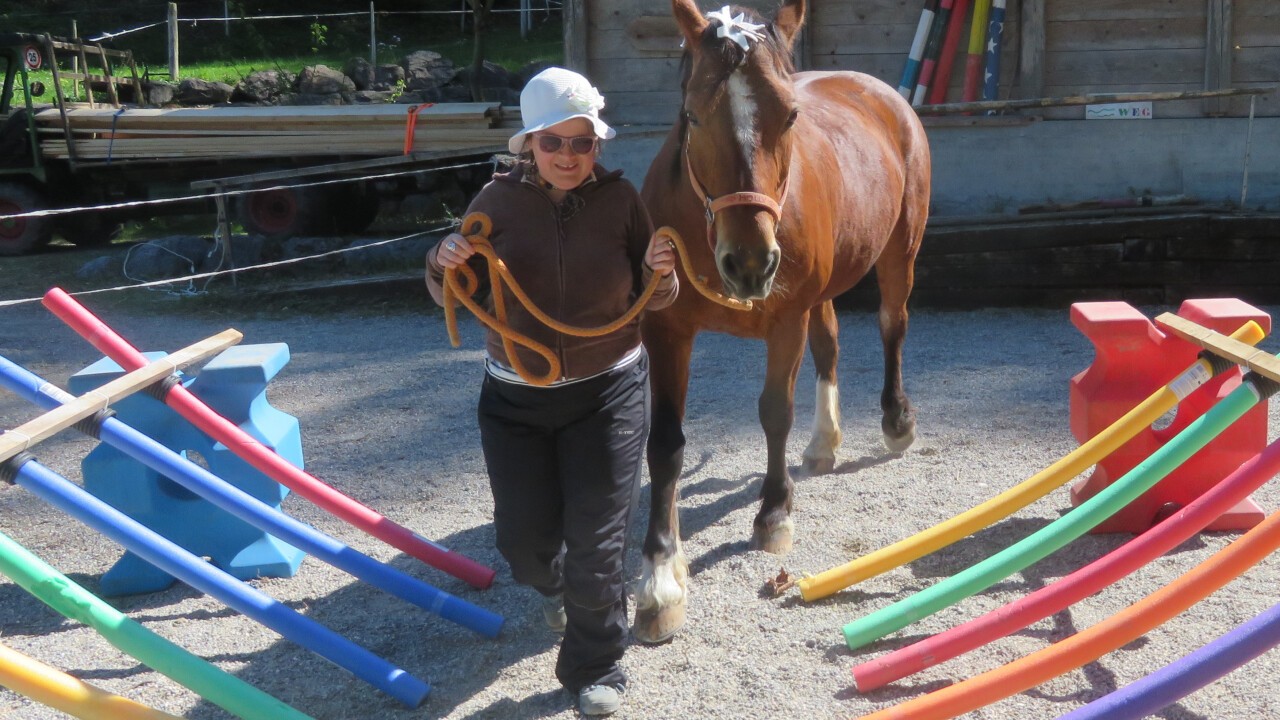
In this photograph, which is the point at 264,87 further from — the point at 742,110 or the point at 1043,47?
the point at 742,110

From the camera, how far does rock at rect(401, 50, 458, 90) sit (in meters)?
15.5

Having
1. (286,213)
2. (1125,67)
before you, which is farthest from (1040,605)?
(286,213)

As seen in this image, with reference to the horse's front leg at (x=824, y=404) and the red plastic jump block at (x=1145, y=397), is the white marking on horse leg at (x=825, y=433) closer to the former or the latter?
the horse's front leg at (x=824, y=404)

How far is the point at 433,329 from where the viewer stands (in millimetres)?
7965

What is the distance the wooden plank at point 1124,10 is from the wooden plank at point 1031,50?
0.13 metres

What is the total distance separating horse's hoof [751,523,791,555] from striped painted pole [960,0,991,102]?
5.43 metres

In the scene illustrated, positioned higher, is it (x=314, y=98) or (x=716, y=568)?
(x=314, y=98)

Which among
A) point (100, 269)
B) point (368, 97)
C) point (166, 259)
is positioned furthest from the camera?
point (368, 97)

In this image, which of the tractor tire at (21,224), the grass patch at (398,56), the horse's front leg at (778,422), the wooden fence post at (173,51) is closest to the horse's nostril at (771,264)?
the horse's front leg at (778,422)

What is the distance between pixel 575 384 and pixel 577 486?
10.5 inches

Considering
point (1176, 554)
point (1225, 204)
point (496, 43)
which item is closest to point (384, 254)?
point (1225, 204)

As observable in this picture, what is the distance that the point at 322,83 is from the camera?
50.7 ft

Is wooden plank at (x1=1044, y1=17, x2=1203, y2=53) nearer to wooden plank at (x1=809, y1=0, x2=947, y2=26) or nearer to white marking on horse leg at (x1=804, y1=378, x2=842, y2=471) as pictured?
wooden plank at (x1=809, y1=0, x2=947, y2=26)

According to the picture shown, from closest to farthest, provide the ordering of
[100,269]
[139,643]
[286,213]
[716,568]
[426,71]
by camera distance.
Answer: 1. [139,643]
2. [716,568]
3. [100,269]
4. [286,213]
5. [426,71]
